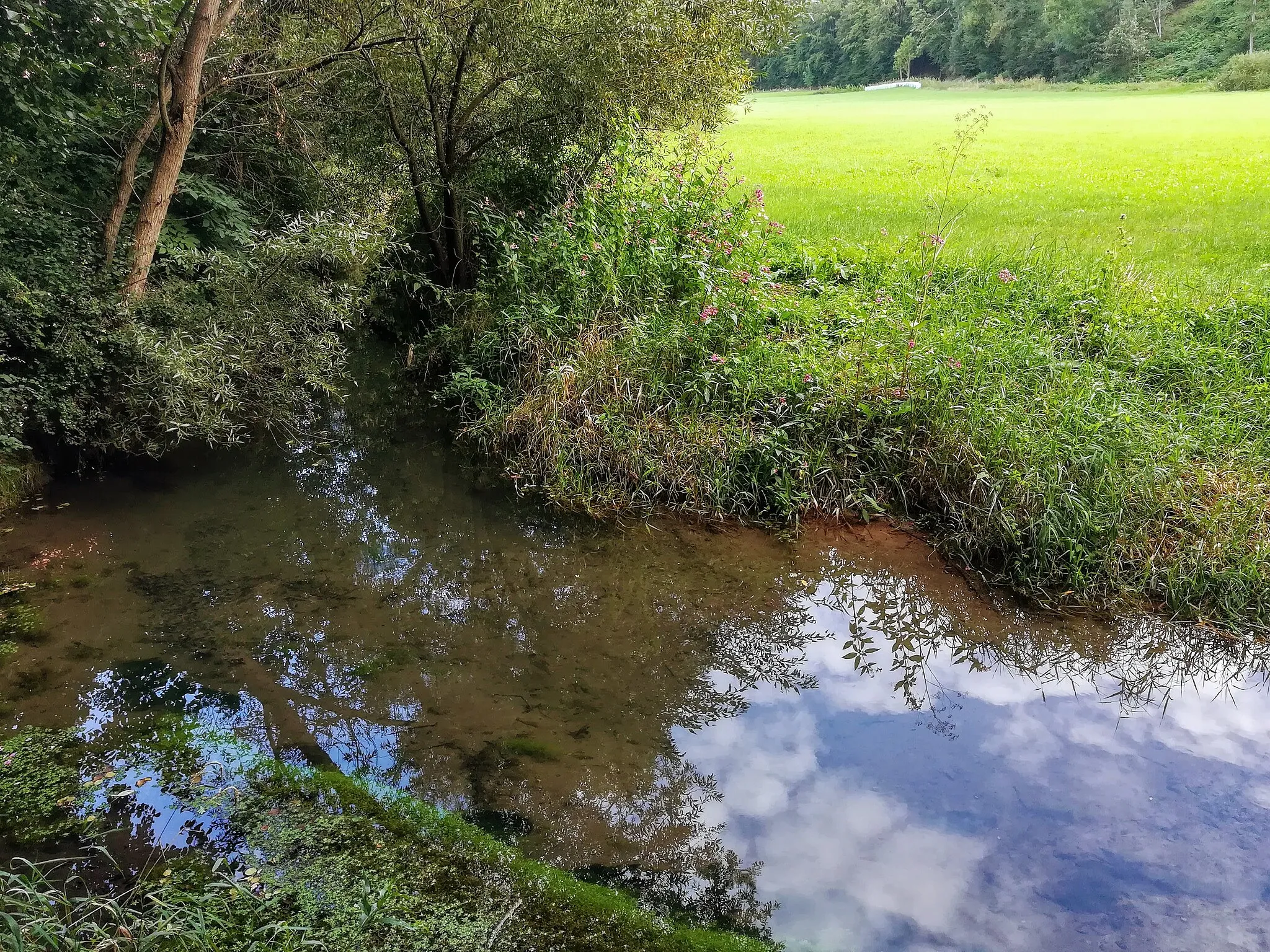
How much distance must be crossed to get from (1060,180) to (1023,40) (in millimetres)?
52623

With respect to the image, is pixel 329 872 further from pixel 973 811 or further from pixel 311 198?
pixel 311 198

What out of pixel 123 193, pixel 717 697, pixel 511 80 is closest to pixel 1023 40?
pixel 511 80

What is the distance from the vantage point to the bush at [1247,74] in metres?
34.2

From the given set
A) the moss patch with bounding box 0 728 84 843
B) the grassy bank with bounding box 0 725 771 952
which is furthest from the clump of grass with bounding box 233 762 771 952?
the moss patch with bounding box 0 728 84 843

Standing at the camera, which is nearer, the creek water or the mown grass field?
the creek water

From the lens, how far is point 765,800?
149 inches

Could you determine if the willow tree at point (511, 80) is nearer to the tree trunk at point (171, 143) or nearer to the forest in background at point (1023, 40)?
the tree trunk at point (171, 143)

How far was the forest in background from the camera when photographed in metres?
45.9

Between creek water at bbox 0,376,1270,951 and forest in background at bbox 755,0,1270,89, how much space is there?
45.3 m

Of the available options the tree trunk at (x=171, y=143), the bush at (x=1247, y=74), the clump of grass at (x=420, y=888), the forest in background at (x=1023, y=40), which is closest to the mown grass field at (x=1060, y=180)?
the tree trunk at (x=171, y=143)

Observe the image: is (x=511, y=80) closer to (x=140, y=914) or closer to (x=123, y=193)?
(x=123, y=193)

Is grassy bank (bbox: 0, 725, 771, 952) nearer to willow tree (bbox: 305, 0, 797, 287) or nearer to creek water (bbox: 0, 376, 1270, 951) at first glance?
creek water (bbox: 0, 376, 1270, 951)

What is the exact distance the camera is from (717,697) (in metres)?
4.47

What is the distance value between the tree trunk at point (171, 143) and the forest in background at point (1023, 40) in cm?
4368
